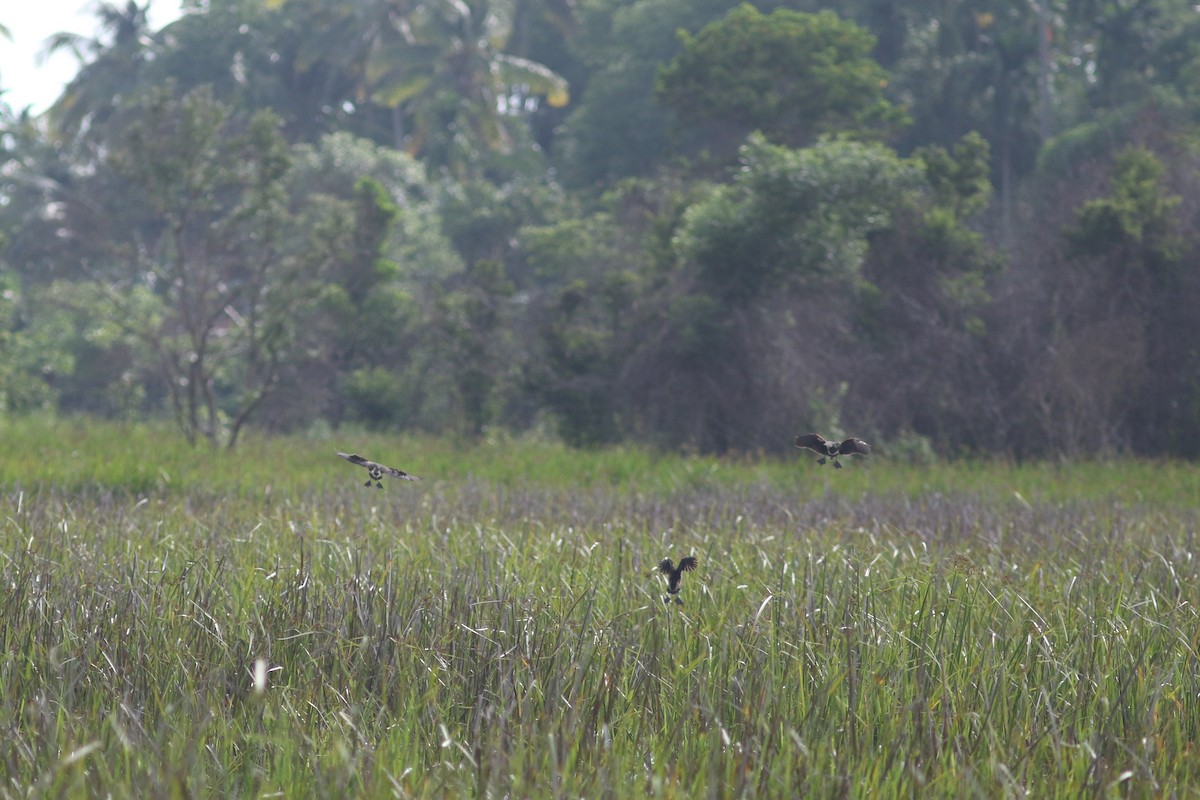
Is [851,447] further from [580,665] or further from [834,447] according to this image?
[580,665]

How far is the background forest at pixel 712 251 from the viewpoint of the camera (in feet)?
46.3

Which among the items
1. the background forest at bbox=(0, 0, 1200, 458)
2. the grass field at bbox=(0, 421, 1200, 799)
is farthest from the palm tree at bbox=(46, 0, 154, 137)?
the grass field at bbox=(0, 421, 1200, 799)

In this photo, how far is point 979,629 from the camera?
3.62 metres

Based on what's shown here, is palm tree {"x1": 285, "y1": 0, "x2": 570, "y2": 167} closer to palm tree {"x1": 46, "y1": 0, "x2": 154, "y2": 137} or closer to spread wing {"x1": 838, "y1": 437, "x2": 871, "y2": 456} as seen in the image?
palm tree {"x1": 46, "y1": 0, "x2": 154, "y2": 137}

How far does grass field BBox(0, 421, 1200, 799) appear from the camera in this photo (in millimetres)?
2377

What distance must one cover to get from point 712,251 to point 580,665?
39.2ft

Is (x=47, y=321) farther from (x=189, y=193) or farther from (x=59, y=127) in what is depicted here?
(x=189, y=193)

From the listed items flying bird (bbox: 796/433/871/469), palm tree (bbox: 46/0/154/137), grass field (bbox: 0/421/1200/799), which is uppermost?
palm tree (bbox: 46/0/154/137)

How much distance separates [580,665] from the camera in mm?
2840

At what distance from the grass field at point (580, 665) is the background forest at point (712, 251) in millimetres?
7890

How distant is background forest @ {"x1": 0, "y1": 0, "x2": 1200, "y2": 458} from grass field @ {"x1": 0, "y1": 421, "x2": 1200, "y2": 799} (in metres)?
7.89

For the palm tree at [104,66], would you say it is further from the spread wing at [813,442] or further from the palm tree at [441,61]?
the spread wing at [813,442]

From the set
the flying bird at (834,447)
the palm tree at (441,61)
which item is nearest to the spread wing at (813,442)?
the flying bird at (834,447)

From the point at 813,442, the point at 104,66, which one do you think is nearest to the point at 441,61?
Answer: the point at 104,66
